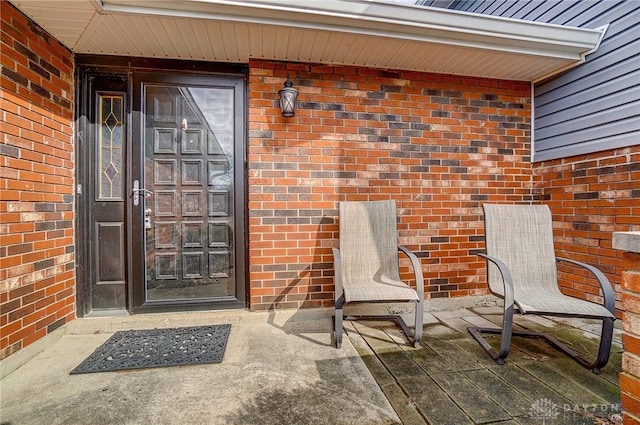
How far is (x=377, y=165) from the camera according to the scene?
2986 mm

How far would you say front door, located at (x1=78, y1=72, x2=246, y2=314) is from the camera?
2719mm

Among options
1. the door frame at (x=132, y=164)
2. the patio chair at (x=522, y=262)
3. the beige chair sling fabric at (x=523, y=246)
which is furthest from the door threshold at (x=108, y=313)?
the beige chair sling fabric at (x=523, y=246)

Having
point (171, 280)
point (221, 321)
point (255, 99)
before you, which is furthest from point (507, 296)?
point (171, 280)

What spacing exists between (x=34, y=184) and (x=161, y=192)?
33.9 inches

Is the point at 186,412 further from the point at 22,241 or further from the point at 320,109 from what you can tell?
the point at 320,109

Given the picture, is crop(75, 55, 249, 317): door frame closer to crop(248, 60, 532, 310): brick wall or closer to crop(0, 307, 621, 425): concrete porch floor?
crop(248, 60, 532, 310): brick wall

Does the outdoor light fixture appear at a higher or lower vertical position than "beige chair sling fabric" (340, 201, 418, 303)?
higher

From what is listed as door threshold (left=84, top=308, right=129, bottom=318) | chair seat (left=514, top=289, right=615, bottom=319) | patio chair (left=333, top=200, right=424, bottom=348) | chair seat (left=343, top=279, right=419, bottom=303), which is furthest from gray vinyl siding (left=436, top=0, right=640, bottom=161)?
door threshold (left=84, top=308, right=129, bottom=318)

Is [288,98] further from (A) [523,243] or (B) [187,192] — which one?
(A) [523,243]

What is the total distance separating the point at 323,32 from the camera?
2.33m

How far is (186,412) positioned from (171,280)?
1504mm

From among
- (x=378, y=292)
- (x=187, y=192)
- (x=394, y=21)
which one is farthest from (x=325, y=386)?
(x=394, y=21)

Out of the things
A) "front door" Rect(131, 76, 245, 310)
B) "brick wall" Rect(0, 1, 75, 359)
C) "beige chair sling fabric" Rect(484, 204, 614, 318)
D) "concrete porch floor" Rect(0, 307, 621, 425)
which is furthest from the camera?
"front door" Rect(131, 76, 245, 310)

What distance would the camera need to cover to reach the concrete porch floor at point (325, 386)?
1.53m
